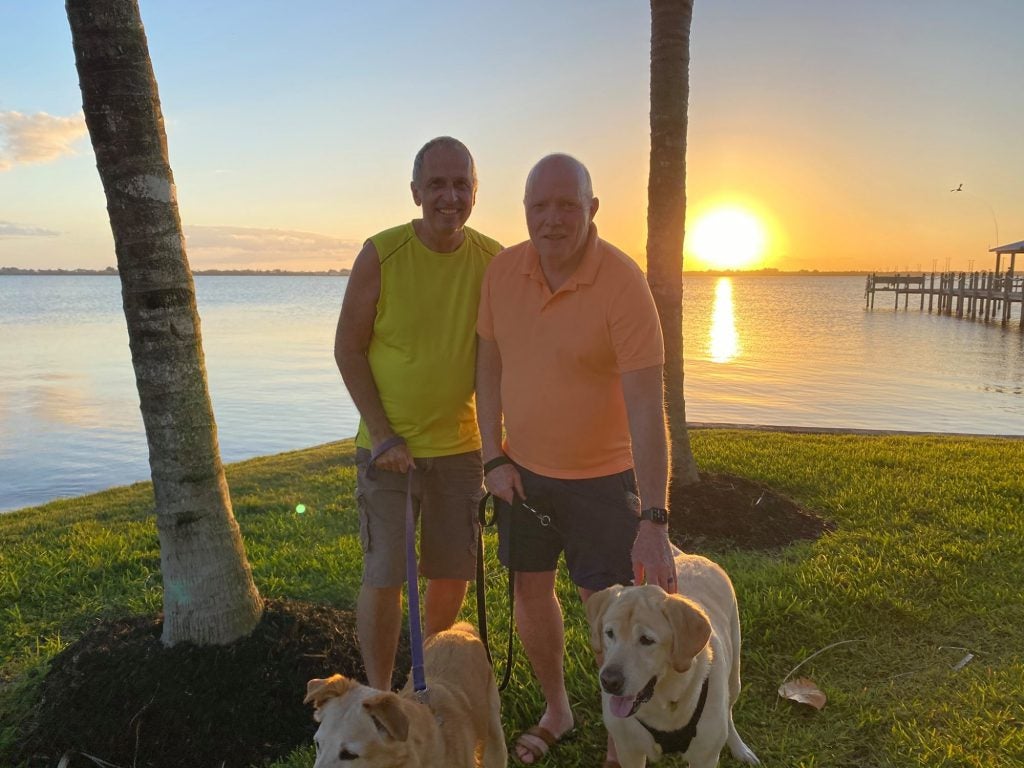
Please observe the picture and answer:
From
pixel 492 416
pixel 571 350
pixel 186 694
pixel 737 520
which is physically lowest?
pixel 737 520

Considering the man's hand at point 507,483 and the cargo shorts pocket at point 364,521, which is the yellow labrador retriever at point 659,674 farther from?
the cargo shorts pocket at point 364,521

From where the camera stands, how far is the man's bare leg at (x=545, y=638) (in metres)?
3.76

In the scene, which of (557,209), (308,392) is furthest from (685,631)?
(308,392)

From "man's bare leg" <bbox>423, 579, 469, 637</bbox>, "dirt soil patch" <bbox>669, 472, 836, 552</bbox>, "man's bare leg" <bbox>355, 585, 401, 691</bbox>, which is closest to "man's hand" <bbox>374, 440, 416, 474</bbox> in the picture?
"man's bare leg" <bbox>355, 585, 401, 691</bbox>

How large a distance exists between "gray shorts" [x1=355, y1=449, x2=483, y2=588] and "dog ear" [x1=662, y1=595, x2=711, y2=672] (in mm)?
1355

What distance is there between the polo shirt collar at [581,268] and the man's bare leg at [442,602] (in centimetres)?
181

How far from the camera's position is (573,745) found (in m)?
3.77

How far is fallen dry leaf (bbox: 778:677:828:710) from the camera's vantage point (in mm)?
4074

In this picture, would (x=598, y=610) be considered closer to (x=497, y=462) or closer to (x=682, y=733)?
(x=682, y=733)

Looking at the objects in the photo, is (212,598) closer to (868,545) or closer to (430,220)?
(430,220)

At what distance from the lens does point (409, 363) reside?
3.64 m

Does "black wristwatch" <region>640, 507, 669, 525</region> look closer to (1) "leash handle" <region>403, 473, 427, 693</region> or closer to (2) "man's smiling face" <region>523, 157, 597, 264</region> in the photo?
(1) "leash handle" <region>403, 473, 427, 693</region>

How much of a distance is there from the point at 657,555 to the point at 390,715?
4.34ft

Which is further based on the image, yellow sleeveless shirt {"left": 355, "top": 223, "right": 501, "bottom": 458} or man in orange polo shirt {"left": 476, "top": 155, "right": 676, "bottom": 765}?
yellow sleeveless shirt {"left": 355, "top": 223, "right": 501, "bottom": 458}
